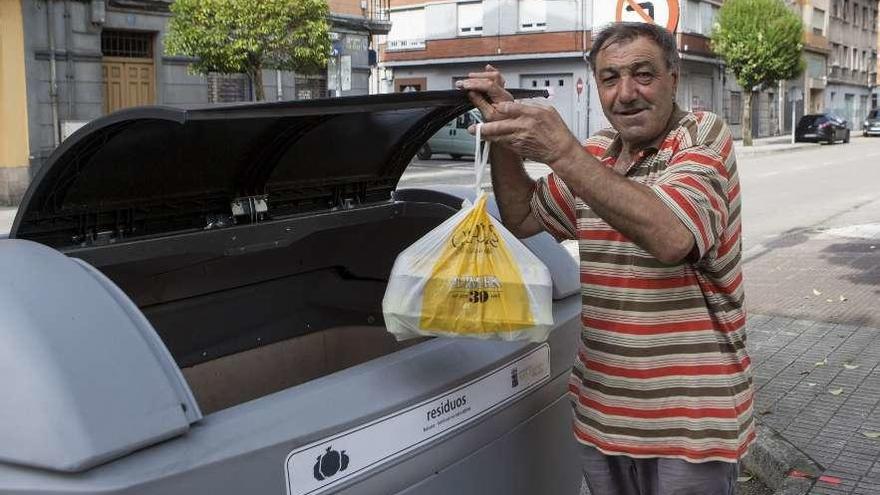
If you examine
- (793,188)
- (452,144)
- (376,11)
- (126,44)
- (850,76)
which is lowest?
(793,188)

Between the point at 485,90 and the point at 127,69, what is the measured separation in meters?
19.1

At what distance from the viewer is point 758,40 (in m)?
36.4

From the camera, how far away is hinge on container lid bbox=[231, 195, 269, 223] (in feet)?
8.85

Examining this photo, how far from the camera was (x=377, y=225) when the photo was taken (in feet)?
10.2

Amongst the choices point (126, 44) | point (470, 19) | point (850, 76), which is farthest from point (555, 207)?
point (850, 76)

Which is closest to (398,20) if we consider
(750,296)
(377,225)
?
(750,296)

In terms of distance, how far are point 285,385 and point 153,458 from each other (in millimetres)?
1566

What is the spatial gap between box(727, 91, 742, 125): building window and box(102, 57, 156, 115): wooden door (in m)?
30.6

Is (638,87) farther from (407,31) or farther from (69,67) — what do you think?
(407,31)

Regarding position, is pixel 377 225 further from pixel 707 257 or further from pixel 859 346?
pixel 859 346

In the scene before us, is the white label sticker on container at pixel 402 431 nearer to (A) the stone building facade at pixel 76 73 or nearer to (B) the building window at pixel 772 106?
(A) the stone building facade at pixel 76 73

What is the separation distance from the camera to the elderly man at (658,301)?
1.98 meters

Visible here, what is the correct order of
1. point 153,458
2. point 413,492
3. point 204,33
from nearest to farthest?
1. point 153,458
2. point 413,492
3. point 204,33

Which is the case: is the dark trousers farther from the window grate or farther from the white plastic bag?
the window grate
